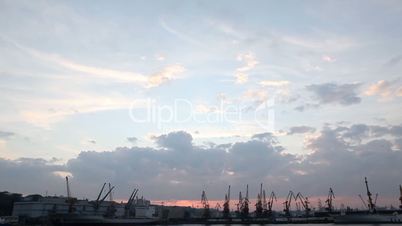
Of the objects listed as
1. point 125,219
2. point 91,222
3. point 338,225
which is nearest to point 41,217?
point 91,222

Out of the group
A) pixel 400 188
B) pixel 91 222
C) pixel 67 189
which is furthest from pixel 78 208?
pixel 400 188

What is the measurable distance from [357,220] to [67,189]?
414 ft

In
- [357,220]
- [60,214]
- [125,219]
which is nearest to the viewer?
[60,214]

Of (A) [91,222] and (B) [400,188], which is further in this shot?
(B) [400,188]

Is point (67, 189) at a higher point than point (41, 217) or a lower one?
higher

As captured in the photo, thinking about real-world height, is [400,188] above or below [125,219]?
above

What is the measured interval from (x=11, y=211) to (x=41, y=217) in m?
31.0

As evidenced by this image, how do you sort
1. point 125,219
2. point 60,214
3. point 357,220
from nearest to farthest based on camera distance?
point 60,214, point 357,220, point 125,219

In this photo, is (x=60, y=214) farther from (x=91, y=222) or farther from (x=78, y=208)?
(x=78, y=208)

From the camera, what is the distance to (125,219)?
19975 cm

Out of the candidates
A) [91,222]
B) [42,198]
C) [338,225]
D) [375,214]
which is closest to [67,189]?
[42,198]

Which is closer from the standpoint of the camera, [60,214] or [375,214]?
Result: [60,214]

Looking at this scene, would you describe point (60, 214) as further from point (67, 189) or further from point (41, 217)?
point (67, 189)

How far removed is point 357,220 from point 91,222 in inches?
4376
